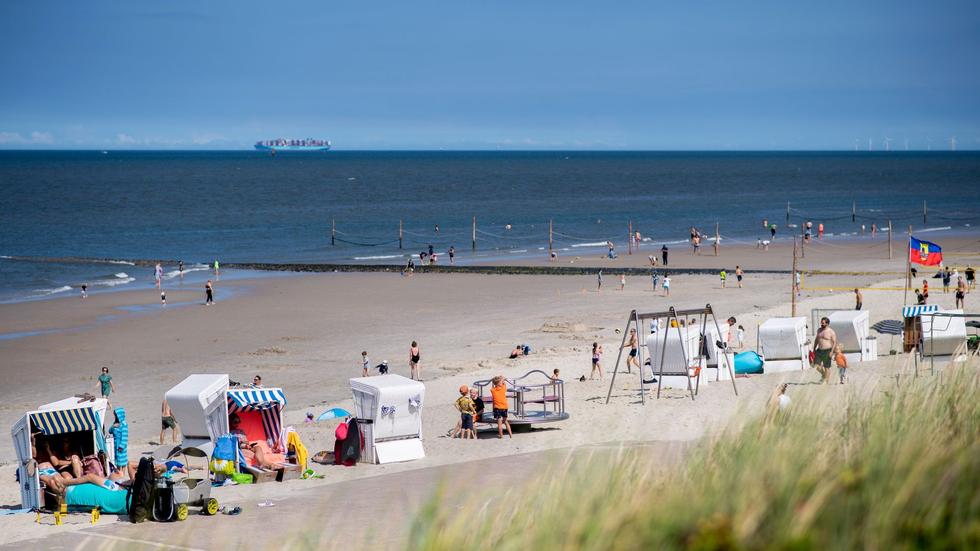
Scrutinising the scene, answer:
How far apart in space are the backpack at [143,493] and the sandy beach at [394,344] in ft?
0.96

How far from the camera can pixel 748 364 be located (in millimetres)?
21578

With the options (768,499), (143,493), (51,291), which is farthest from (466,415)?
(51,291)

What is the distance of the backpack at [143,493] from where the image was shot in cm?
1247

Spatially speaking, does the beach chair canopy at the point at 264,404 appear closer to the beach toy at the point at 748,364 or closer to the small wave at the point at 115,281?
the beach toy at the point at 748,364

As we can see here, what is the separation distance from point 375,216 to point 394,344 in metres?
60.6

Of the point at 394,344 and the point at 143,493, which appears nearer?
the point at 143,493

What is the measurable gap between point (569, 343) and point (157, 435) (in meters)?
12.9

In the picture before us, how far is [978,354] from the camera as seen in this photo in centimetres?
1598

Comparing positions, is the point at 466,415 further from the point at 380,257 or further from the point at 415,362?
the point at 380,257

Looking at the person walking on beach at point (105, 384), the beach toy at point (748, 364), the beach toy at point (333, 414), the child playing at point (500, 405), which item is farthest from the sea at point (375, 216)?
the child playing at point (500, 405)

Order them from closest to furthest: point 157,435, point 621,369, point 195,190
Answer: point 157,435 → point 621,369 → point 195,190

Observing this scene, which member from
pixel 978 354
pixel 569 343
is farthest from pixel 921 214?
pixel 978 354

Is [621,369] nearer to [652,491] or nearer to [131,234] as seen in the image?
[652,491]

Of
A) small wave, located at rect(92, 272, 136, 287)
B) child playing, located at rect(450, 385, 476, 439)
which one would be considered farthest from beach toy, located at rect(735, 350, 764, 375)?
small wave, located at rect(92, 272, 136, 287)
